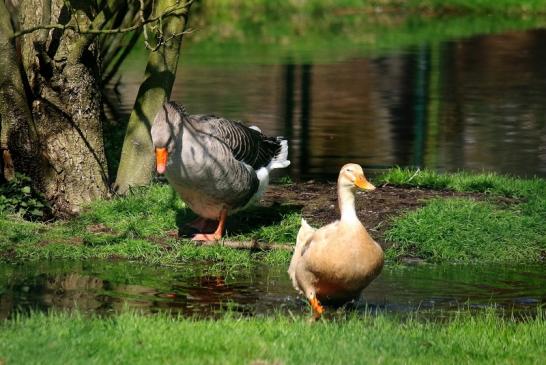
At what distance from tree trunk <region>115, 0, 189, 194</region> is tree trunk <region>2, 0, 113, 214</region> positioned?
20.5 inches

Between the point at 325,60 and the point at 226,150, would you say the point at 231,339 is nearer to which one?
the point at 226,150

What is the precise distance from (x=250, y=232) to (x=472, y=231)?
1999 mm

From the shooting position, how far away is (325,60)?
2983 cm

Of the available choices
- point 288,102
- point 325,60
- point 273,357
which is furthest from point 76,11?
point 325,60

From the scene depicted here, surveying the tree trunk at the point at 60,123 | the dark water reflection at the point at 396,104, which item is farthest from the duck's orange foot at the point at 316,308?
the dark water reflection at the point at 396,104

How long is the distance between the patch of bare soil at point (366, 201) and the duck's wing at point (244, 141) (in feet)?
2.00

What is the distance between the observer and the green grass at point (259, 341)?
636cm

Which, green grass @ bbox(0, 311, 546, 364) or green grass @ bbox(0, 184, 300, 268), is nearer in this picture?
green grass @ bbox(0, 311, 546, 364)

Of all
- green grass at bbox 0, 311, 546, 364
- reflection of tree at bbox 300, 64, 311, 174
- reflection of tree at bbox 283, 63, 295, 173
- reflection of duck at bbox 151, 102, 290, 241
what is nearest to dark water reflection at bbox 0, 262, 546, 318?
reflection of duck at bbox 151, 102, 290, 241

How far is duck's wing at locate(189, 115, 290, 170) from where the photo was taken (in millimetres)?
10250

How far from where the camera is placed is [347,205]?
8.09 meters

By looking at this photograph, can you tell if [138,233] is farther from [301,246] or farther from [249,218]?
[301,246]

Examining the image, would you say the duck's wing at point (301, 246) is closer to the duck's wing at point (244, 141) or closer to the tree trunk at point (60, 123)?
the duck's wing at point (244, 141)

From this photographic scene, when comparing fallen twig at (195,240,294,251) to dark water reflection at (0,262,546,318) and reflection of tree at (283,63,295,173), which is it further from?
reflection of tree at (283,63,295,173)
